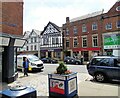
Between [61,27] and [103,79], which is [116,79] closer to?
[103,79]

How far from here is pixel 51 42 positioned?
3888 cm

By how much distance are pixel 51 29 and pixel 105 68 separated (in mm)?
30475

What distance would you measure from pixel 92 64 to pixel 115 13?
21745 millimetres

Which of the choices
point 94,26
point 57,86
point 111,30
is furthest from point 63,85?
point 94,26

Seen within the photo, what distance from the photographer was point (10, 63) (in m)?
10.2

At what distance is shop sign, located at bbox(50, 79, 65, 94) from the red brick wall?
5.07 meters

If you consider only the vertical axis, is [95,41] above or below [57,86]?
above

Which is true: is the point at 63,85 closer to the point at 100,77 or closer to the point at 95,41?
the point at 100,77

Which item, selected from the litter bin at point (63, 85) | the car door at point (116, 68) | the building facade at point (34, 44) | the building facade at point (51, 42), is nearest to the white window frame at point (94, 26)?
the building facade at point (51, 42)

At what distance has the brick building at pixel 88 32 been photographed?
1174 inches

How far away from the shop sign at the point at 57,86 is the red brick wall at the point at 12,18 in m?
5.07

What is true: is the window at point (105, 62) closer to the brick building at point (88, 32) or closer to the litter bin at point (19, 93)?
the litter bin at point (19, 93)

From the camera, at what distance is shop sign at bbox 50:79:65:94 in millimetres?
6307

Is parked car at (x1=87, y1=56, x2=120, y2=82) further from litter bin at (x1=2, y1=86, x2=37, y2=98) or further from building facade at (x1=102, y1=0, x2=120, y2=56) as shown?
building facade at (x1=102, y1=0, x2=120, y2=56)
